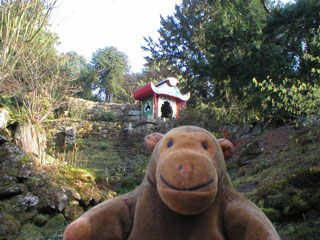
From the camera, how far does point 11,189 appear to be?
4.90 metres

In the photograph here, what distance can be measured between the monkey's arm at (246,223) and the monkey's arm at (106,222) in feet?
1.85

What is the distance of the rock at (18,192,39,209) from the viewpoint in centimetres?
486

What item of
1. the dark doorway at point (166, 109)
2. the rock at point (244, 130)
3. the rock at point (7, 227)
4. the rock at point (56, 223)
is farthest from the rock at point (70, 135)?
the rock at point (7, 227)

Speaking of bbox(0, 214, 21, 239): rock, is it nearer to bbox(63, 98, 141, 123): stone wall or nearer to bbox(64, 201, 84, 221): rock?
bbox(64, 201, 84, 221): rock

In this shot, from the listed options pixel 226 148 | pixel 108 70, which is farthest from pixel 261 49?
pixel 108 70

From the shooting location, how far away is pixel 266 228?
1.34 meters

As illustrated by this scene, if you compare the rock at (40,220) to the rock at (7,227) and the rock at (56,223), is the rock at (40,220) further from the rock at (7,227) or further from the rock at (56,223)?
the rock at (7,227)

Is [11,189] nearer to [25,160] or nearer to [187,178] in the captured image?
[25,160]

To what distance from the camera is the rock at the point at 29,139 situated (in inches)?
255

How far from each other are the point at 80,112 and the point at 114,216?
1516cm

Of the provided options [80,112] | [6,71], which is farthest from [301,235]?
[80,112]

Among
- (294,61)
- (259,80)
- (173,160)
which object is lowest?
(173,160)

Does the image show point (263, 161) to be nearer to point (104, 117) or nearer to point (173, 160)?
point (173, 160)

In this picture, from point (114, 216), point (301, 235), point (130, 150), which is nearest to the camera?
point (114, 216)
